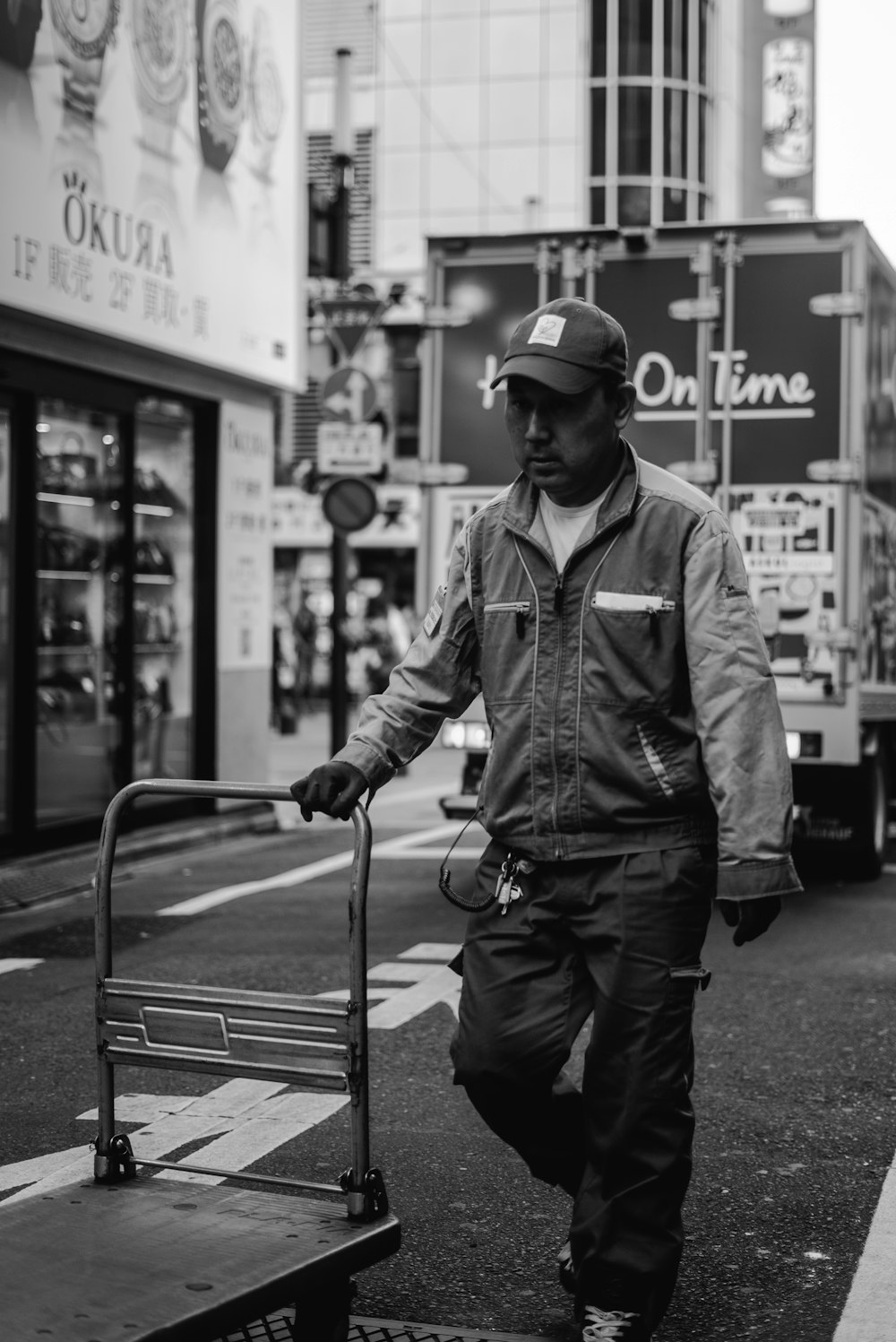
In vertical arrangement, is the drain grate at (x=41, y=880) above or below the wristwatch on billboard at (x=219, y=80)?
below

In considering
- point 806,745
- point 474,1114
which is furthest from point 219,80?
point 474,1114

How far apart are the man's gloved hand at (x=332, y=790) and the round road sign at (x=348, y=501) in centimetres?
1153

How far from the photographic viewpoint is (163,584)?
Answer: 13.1 m

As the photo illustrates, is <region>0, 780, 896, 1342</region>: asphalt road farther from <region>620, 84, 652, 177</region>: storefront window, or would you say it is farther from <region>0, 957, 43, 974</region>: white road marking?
<region>620, 84, 652, 177</region>: storefront window

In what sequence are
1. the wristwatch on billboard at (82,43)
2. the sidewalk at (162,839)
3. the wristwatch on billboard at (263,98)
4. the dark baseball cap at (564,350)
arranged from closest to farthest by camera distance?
the dark baseball cap at (564,350)
the sidewalk at (162,839)
the wristwatch on billboard at (82,43)
the wristwatch on billboard at (263,98)

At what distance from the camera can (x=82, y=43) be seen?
1099 centimetres

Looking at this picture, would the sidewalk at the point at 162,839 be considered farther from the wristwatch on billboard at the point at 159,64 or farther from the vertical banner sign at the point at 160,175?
the wristwatch on billboard at the point at 159,64

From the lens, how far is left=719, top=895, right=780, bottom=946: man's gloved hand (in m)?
3.39

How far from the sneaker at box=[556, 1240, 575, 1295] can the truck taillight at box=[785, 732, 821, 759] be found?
6210 millimetres

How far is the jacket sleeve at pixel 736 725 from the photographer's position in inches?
133

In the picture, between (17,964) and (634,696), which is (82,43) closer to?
(17,964)

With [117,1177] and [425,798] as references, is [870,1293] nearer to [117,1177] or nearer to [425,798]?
[117,1177]

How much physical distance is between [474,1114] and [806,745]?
4754 millimetres

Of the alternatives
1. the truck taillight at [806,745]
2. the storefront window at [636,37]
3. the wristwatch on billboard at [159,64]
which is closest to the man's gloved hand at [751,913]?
the truck taillight at [806,745]
